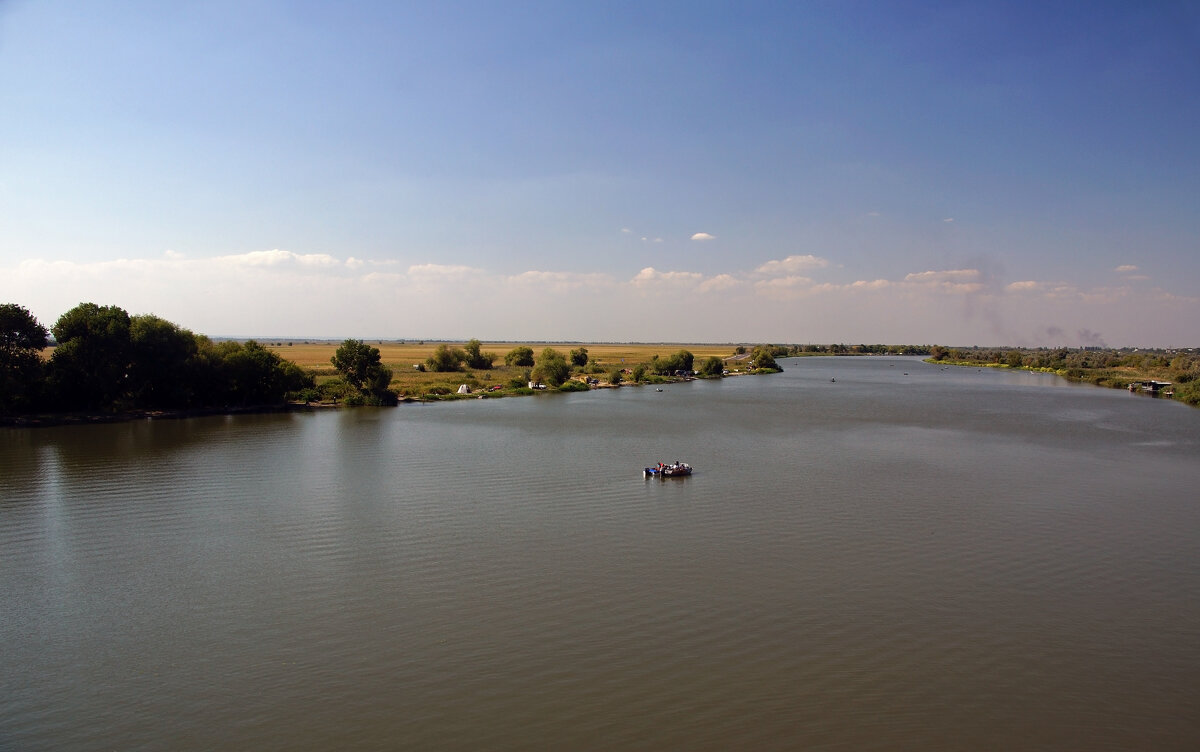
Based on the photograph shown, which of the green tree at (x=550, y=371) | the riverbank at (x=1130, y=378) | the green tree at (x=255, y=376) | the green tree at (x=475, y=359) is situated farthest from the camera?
the green tree at (x=475, y=359)

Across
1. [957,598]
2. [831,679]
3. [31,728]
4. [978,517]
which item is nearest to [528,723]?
[831,679]

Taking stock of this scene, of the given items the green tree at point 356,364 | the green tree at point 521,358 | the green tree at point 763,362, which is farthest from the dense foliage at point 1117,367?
the green tree at point 356,364

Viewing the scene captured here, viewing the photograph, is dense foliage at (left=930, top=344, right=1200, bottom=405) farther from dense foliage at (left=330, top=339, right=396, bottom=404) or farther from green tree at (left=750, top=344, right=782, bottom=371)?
dense foliage at (left=330, top=339, right=396, bottom=404)

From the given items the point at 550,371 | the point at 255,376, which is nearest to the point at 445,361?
the point at 550,371

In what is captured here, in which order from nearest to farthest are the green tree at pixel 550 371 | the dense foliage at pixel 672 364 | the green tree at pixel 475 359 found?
the green tree at pixel 550 371 → the green tree at pixel 475 359 → the dense foliage at pixel 672 364

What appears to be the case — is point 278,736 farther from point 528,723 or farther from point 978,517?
point 978,517

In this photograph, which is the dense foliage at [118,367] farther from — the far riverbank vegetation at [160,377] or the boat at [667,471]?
the boat at [667,471]

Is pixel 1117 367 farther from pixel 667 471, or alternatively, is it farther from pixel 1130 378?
pixel 667 471
